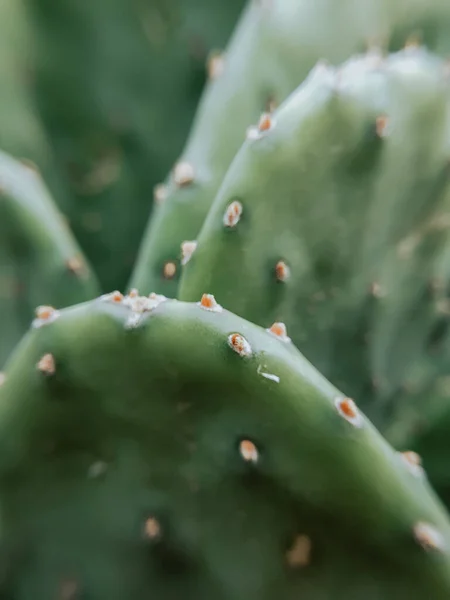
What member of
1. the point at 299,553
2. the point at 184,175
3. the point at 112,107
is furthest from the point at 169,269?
the point at 112,107

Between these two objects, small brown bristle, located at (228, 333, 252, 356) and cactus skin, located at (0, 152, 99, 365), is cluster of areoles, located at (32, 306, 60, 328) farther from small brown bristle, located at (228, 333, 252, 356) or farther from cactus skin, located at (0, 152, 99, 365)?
cactus skin, located at (0, 152, 99, 365)

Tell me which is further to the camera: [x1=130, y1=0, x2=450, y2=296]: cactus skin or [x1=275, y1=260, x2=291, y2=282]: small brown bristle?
[x1=130, y1=0, x2=450, y2=296]: cactus skin

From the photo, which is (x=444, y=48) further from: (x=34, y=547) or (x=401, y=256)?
(x=34, y=547)

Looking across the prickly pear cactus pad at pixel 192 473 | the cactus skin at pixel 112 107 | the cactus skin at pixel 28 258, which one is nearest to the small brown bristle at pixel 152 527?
the prickly pear cactus pad at pixel 192 473

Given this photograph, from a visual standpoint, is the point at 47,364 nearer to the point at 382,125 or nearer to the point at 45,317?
the point at 45,317

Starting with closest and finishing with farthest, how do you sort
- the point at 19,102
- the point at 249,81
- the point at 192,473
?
the point at 192,473
the point at 249,81
the point at 19,102

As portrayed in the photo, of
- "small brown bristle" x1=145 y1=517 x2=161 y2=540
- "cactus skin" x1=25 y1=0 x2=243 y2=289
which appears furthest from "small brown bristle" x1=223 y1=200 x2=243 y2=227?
"cactus skin" x1=25 y1=0 x2=243 y2=289

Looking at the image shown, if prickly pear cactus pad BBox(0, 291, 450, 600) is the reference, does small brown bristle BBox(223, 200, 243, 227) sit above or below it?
above
